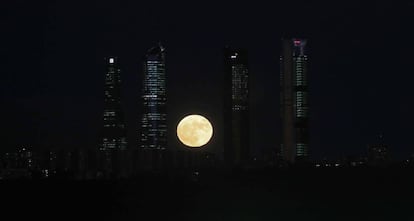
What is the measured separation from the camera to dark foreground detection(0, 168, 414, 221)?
27.9m

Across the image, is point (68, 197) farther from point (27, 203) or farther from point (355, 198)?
point (355, 198)

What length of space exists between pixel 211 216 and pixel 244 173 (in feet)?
33.9

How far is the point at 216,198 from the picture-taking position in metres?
30.8

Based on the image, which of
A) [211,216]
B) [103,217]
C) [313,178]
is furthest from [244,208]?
[313,178]

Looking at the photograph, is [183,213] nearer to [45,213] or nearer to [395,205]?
[45,213]

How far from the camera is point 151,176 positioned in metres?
36.8

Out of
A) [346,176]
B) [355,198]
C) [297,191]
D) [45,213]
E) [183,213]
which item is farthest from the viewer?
[346,176]

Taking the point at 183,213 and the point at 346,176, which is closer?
the point at 183,213

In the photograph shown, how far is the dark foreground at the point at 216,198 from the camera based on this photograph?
2791 cm

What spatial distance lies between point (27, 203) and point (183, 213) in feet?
16.1

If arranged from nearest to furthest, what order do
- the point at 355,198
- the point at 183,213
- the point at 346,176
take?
1. the point at 183,213
2. the point at 355,198
3. the point at 346,176

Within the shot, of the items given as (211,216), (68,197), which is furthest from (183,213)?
(68,197)

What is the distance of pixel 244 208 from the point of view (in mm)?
29297

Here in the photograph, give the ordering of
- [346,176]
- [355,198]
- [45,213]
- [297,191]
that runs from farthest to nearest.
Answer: [346,176]
[297,191]
[355,198]
[45,213]
